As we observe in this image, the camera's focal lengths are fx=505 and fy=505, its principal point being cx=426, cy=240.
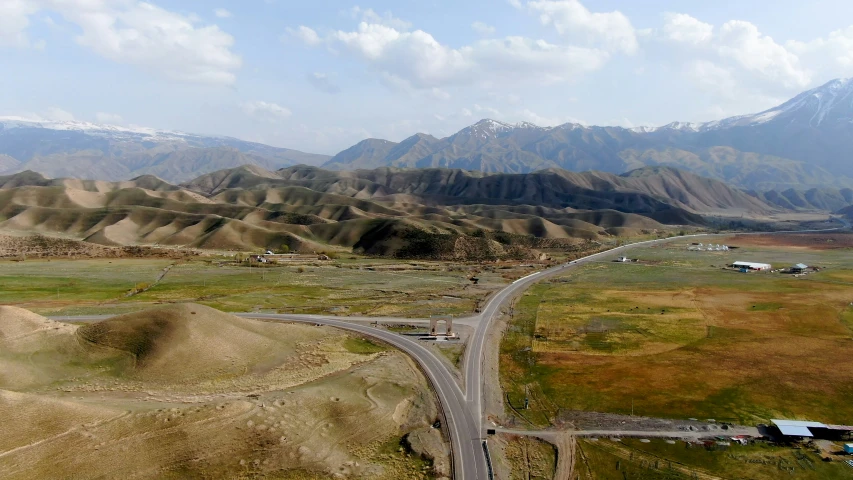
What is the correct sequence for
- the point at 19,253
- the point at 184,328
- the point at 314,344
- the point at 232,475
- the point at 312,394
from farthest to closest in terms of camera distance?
the point at 19,253 < the point at 314,344 < the point at 184,328 < the point at 312,394 < the point at 232,475

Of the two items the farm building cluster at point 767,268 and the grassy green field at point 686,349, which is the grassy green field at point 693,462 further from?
the farm building cluster at point 767,268

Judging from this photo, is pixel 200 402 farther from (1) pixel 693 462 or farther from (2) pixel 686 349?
(2) pixel 686 349

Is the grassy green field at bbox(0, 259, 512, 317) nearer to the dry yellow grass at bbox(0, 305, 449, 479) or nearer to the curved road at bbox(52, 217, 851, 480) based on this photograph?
the curved road at bbox(52, 217, 851, 480)

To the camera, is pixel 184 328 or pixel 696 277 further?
pixel 696 277

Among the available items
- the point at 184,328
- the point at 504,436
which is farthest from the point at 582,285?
the point at 184,328

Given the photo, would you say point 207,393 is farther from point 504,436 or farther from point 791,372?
point 791,372

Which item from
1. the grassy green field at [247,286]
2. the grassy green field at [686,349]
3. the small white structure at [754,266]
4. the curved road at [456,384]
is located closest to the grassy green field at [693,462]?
the grassy green field at [686,349]
